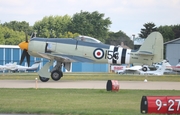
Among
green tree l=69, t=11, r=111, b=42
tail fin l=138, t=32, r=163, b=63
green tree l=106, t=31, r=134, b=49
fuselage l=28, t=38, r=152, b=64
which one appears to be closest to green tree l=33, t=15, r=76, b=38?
green tree l=69, t=11, r=111, b=42

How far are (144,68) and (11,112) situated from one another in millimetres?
49142

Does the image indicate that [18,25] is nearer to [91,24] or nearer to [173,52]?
[91,24]

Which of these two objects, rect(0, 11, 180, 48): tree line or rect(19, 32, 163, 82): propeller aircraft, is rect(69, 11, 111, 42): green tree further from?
rect(19, 32, 163, 82): propeller aircraft

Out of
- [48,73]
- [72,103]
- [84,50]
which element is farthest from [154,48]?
[72,103]

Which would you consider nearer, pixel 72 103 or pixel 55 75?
pixel 72 103

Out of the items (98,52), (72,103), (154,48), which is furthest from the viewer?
(98,52)

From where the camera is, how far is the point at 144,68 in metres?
63.0

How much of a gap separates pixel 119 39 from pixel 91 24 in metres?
24.0

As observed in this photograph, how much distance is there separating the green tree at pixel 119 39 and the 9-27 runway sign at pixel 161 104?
117945 millimetres

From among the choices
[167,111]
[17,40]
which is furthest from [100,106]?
[17,40]

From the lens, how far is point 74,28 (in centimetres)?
11938

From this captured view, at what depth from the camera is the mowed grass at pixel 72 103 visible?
1513 centimetres

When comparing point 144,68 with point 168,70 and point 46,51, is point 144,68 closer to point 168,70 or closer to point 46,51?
point 168,70

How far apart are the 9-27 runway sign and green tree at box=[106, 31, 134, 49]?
387ft
